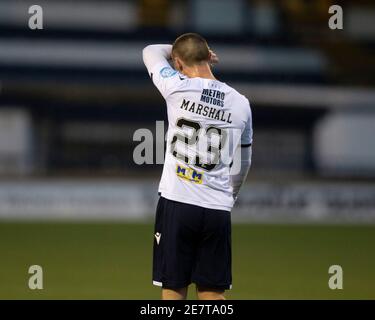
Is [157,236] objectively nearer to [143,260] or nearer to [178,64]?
[178,64]

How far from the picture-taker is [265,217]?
24.5 m

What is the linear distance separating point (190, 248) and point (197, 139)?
76 cm

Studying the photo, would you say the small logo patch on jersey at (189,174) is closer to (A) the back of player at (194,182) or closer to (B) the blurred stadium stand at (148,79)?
(A) the back of player at (194,182)

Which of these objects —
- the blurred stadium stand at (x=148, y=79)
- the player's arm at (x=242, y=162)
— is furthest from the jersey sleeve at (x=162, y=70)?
the blurred stadium stand at (x=148, y=79)

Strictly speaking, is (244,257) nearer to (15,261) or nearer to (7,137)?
(15,261)

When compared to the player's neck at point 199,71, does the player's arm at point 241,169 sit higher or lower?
lower

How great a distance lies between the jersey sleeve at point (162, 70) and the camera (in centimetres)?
604

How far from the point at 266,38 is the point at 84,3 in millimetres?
7503

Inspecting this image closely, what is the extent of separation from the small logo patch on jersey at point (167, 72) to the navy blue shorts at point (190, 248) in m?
0.88

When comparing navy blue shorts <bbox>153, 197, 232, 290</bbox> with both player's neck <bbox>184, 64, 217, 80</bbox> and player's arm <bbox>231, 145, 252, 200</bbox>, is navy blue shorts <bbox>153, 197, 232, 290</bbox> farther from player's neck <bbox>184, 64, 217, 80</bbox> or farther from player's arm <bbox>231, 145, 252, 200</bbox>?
player's neck <bbox>184, 64, 217, 80</bbox>

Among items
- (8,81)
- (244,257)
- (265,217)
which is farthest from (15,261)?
(8,81)

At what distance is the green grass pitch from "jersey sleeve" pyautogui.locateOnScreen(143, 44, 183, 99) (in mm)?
4463

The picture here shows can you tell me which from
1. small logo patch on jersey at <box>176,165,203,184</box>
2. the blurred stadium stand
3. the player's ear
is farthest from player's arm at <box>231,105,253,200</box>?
the blurred stadium stand

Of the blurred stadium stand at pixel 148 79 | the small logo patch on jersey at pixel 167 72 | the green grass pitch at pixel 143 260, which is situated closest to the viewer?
the small logo patch on jersey at pixel 167 72
